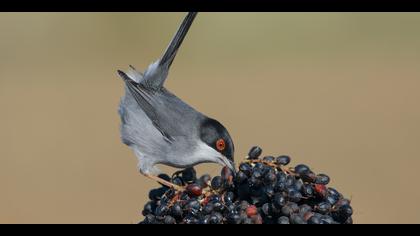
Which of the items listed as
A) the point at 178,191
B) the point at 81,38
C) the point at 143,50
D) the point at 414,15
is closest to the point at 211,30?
the point at 143,50

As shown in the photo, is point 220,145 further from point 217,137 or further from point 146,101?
point 146,101

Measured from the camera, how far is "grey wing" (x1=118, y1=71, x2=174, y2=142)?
534 centimetres

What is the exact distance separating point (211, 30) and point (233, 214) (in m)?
13.5

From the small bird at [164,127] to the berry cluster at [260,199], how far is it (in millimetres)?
1397

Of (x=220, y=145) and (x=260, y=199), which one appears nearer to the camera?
(x=260, y=199)

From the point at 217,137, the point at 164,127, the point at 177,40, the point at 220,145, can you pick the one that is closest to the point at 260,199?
the point at 220,145

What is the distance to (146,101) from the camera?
541 cm

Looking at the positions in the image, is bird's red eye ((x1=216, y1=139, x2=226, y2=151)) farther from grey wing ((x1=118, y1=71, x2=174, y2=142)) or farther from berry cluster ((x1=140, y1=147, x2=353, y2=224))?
berry cluster ((x1=140, y1=147, x2=353, y2=224))

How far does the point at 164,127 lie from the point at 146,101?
0.28 m

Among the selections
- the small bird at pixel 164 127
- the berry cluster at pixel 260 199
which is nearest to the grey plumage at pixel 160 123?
the small bird at pixel 164 127

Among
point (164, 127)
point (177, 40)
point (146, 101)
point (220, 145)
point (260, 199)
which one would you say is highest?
point (177, 40)

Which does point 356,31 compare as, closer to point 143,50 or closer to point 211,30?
point 211,30

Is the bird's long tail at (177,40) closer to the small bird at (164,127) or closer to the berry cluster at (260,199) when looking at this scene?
the small bird at (164,127)
